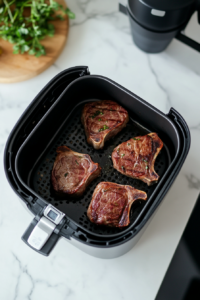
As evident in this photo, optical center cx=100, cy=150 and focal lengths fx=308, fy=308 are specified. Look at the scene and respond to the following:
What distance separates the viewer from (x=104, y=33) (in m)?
1.42

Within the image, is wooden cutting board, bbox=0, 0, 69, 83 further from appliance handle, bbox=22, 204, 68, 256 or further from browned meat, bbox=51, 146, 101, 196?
appliance handle, bbox=22, 204, 68, 256

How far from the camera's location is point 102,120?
1.18 metres

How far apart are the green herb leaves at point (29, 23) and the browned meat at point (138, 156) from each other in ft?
1.85

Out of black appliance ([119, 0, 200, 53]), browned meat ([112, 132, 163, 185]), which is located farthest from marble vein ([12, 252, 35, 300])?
black appliance ([119, 0, 200, 53])

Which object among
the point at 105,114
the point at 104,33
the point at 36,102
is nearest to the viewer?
the point at 36,102

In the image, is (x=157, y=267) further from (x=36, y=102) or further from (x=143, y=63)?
(x=143, y=63)

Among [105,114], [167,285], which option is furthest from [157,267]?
[105,114]

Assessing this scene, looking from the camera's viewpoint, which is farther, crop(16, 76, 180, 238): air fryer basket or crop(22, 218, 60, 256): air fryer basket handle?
crop(16, 76, 180, 238): air fryer basket

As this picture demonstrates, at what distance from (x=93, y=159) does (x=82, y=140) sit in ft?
0.30

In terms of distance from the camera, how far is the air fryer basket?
3.51 ft

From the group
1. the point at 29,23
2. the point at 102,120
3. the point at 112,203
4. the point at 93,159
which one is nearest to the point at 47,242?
the point at 112,203

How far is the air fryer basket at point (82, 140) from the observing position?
107 centimetres

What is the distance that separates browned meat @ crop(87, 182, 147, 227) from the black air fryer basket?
4 centimetres

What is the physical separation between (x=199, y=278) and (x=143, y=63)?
917 millimetres
